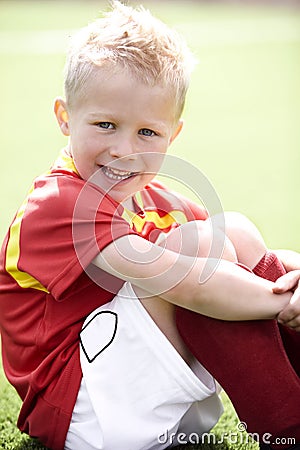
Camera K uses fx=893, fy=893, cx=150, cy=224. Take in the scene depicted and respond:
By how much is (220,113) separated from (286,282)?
4432 millimetres

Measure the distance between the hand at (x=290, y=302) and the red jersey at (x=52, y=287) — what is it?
30 centimetres

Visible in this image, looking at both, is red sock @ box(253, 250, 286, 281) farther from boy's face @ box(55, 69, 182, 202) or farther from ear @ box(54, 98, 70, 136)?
ear @ box(54, 98, 70, 136)

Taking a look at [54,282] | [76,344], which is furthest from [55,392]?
[54,282]

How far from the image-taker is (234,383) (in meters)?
1.68

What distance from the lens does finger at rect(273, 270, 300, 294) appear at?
5.55ft

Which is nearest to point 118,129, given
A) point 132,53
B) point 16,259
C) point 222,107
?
point 132,53

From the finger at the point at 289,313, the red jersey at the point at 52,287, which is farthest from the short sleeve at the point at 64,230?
the finger at the point at 289,313

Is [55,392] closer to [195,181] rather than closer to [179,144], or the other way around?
[195,181]

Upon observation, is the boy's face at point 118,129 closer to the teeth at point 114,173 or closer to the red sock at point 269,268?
the teeth at point 114,173

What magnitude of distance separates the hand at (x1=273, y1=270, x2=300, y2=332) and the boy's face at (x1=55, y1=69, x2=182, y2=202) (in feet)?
1.23

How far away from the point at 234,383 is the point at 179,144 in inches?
142

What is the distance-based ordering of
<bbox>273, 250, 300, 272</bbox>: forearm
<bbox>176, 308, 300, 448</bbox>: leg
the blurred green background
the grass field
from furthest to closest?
the blurred green background
the grass field
<bbox>273, 250, 300, 272</bbox>: forearm
<bbox>176, 308, 300, 448</bbox>: leg

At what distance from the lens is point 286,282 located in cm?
171

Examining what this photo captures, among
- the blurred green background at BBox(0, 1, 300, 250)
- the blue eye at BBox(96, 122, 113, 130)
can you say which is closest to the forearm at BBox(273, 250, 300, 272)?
the blue eye at BBox(96, 122, 113, 130)
